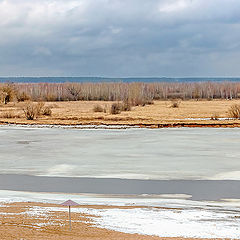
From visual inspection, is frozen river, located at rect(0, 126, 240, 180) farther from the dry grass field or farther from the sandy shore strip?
the dry grass field

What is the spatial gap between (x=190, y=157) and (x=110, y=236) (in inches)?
368

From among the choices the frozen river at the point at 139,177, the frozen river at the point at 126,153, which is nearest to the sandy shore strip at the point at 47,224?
the frozen river at the point at 139,177

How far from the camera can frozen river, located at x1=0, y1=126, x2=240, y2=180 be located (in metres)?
13.9

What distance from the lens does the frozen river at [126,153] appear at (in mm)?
13875

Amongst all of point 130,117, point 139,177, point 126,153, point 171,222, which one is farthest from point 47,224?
point 130,117

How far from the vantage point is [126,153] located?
57.0 ft

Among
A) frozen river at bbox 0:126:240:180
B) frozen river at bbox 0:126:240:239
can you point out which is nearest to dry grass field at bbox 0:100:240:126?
frozen river at bbox 0:126:240:180

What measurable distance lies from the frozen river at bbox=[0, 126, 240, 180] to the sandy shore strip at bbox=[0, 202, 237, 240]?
4294mm

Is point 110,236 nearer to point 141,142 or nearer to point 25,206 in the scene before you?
point 25,206

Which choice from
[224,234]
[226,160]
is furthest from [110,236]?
[226,160]

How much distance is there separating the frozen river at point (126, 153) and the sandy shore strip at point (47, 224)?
429cm

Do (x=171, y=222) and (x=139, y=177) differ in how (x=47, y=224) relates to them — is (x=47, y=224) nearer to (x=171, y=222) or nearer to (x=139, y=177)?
(x=171, y=222)

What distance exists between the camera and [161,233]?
7668mm

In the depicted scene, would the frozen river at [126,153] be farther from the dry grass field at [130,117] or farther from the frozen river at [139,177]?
the dry grass field at [130,117]
